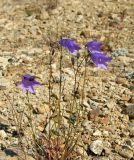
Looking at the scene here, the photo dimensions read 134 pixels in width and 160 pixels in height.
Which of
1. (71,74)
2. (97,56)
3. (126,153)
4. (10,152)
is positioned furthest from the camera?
(71,74)

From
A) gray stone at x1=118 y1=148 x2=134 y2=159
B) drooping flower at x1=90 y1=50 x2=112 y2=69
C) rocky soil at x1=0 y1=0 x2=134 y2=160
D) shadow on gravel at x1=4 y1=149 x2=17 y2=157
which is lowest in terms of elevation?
gray stone at x1=118 y1=148 x2=134 y2=159

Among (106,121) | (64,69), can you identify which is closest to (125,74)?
(64,69)

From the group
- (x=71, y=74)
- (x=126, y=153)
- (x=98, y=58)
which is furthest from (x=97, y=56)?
(x=71, y=74)

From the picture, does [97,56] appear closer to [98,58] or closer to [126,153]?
[98,58]

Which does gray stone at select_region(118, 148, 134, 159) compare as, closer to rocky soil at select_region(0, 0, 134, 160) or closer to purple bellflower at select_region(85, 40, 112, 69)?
rocky soil at select_region(0, 0, 134, 160)

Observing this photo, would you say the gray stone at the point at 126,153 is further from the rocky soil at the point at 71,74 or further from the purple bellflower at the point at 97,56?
the purple bellflower at the point at 97,56

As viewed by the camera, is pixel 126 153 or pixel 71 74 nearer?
pixel 126 153

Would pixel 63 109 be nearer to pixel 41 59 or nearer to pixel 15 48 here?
pixel 41 59

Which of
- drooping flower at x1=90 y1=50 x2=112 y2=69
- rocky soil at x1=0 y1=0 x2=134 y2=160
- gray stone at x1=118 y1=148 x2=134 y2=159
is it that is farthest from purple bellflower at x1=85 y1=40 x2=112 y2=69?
gray stone at x1=118 y1=148 x2=134 y2=159
